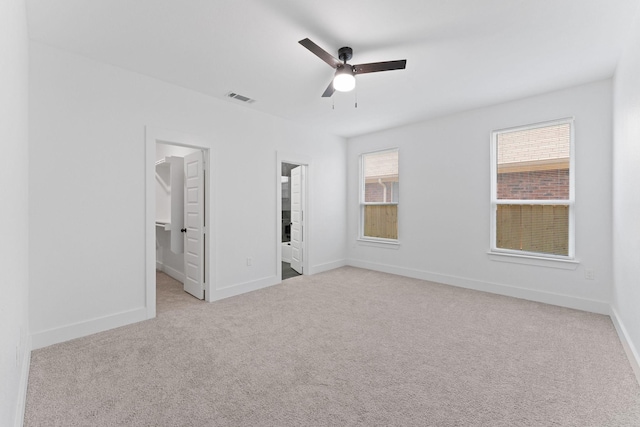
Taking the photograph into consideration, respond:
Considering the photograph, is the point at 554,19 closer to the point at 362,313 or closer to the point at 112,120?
the point at 362,313

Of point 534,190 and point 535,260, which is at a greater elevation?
point 534,190

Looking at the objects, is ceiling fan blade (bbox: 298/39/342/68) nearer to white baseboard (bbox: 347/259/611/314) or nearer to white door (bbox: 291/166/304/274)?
white door (bbox: 291/166/304/274)

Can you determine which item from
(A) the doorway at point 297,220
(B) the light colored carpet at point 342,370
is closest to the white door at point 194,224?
(B) the light colored carpet at point 342,370

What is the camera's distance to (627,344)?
8.32ft

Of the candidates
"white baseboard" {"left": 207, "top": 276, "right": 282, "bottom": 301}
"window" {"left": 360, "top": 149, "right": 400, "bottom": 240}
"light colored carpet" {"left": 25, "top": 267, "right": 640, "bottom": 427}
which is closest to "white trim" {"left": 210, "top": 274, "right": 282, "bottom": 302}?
"white baseboard" {"left": 207, "top": 276, "right": 282, "bottom": 301}

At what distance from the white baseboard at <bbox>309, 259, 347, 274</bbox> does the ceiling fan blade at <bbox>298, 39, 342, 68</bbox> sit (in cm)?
360

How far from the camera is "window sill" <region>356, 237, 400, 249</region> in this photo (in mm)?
5396

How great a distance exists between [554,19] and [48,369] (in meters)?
4.77

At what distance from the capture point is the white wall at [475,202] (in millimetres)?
3457

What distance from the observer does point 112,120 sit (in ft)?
9.98

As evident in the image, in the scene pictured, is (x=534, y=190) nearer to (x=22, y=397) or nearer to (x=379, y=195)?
(x=379, y=195)

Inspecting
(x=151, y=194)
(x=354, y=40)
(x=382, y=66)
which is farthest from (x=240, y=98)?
(x=382, y=66)

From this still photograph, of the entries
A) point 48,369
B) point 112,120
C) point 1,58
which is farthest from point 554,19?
point 48,369

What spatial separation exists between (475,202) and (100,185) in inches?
188
